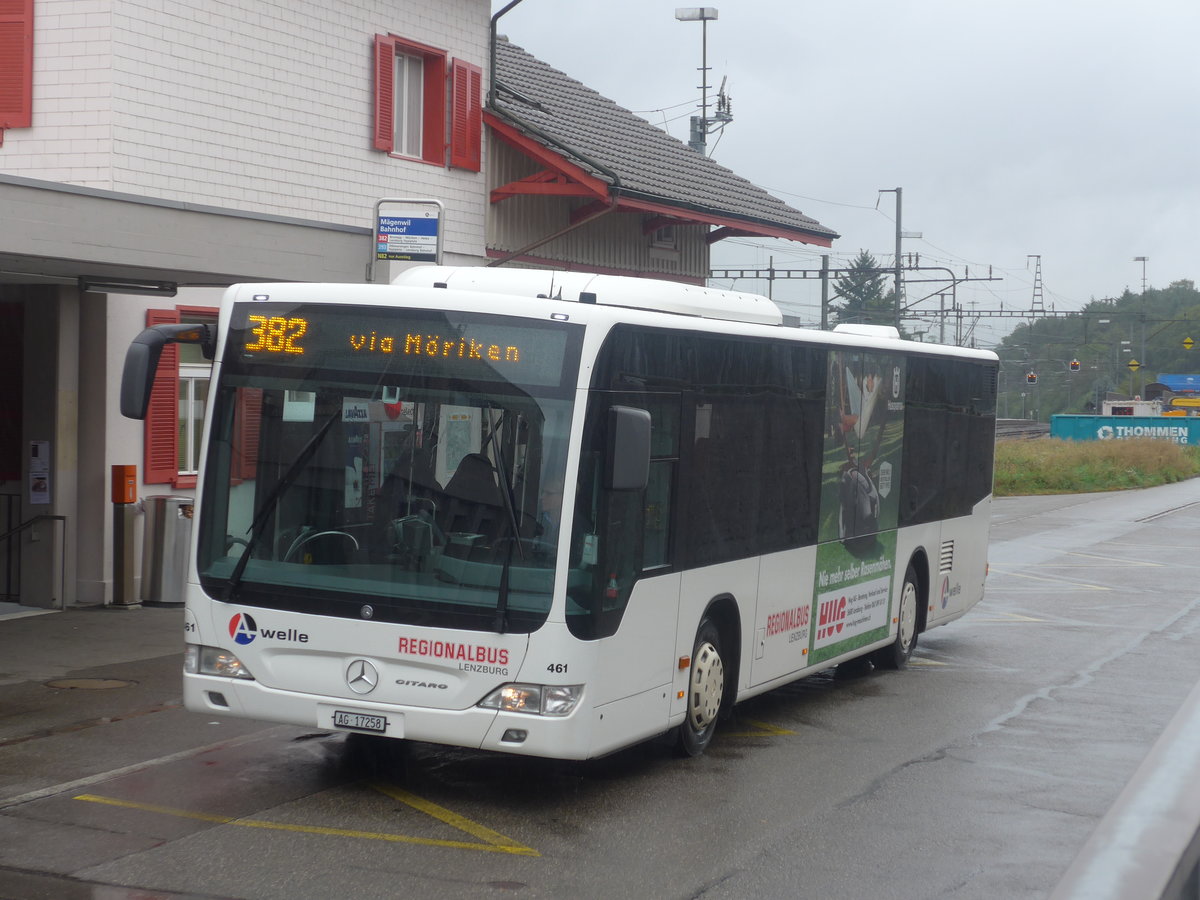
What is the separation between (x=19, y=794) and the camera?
7449 millimetres

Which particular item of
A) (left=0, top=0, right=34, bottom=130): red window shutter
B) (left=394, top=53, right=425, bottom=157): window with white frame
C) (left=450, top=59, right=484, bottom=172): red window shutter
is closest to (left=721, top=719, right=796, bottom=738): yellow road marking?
(left=0, top=0, right=34, bottom=130): red window shutter

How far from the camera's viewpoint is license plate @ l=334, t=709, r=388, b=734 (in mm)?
7148

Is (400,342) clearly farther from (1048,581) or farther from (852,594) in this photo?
(1048,581)

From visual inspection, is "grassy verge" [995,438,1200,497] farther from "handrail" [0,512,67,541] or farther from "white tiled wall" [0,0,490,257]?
"handrail" [0,512,67,541]

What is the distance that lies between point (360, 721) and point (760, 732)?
338 cm

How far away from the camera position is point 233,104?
49.9ft

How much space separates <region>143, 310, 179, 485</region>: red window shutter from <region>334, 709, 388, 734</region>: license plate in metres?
7.97

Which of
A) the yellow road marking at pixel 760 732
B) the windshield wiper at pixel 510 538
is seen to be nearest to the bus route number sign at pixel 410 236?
the yellow road marking at pixel 760 732

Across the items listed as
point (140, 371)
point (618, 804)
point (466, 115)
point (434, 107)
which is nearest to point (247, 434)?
point (140, 371)

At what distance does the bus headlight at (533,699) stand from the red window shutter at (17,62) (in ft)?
31.1

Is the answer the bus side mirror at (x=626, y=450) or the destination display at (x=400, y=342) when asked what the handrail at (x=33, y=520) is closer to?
the destination display at (x=400, y=342)

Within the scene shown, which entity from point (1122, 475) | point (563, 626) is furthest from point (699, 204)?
point (1122, 475)

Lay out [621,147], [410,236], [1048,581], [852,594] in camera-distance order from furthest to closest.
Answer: [621,147], [1048,581], [410,236], [852,594]

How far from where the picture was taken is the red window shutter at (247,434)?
7.55 metres
